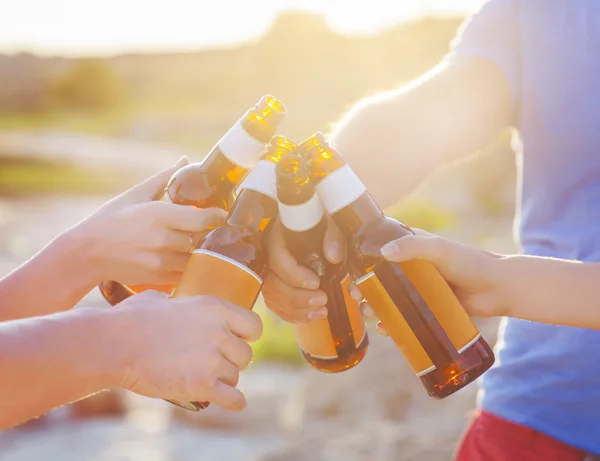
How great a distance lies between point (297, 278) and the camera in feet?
4.02

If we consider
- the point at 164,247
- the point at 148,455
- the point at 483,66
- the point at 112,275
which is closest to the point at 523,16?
the point at 483,66

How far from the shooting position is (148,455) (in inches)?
145

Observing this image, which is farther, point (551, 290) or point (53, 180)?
point (53, 180)

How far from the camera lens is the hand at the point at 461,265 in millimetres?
1062

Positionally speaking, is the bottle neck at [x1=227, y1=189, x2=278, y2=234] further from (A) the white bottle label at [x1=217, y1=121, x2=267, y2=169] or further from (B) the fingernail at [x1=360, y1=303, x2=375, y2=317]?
(B) the fingernail at [x1=360, y1=303, x2=375, y2=317]

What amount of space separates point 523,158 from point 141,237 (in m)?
0.75

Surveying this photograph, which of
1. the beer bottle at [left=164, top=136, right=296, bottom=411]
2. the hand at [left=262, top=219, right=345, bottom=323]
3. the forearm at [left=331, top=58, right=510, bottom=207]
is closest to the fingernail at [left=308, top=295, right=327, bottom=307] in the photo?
the hand at [left=262, top=219, right=345, bottom=323]

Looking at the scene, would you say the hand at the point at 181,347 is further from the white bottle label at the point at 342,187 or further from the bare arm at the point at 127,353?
the white bottle label at the point at 342,187

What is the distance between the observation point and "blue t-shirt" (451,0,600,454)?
4.15ft

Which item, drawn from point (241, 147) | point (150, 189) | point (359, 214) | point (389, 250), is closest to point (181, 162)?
point (150, 189)

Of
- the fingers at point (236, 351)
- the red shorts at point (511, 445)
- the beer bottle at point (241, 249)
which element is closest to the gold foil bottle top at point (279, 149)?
the beer bottle at point (241, 249)

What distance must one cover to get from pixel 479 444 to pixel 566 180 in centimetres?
52

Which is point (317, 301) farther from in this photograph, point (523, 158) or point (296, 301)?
point (523, 158)

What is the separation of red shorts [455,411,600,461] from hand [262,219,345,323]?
0.41 meters
